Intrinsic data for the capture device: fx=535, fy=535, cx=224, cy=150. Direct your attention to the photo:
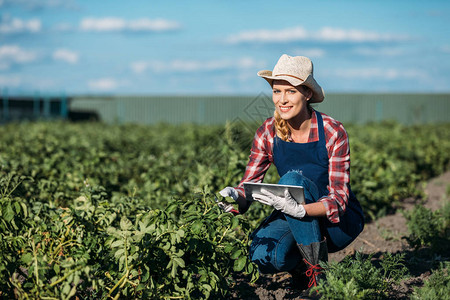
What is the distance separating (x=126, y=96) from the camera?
27.0 m

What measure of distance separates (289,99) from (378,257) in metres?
1.73

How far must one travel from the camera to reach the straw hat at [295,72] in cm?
Answer: 301

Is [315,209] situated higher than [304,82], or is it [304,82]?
[304,82]

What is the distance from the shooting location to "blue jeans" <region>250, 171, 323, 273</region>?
2.92 meters

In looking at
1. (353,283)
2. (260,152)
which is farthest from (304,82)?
(353,283)

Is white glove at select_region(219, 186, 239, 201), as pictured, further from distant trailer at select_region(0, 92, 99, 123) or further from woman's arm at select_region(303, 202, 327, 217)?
distant trailer at select_region(0, 92, 99, 123)

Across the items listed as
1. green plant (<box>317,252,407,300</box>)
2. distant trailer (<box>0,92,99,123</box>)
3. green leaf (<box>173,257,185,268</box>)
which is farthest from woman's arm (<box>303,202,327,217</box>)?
distant trailer (<box>0,92,99,123</box>)

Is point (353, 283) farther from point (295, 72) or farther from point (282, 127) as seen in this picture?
point (295, 72)

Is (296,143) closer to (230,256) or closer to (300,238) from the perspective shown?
(300,238)

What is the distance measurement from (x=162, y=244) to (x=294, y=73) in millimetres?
1199

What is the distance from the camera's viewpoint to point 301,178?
2.95 metres

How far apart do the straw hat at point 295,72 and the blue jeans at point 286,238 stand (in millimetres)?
509

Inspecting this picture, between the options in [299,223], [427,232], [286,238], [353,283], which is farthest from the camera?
[427,232]

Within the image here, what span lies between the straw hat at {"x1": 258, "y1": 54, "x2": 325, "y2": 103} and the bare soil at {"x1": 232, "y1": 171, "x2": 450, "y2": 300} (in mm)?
965
